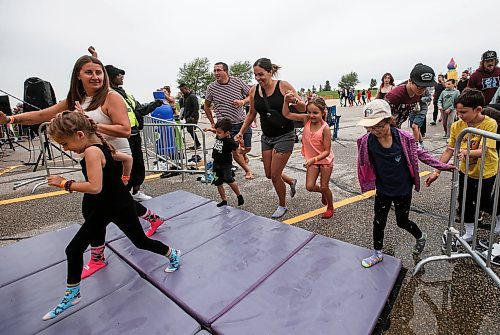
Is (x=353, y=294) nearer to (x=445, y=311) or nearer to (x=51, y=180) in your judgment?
(x=445, y=311)

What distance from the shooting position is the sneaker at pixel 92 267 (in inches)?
102

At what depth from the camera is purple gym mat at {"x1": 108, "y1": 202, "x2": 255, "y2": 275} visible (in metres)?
2.77

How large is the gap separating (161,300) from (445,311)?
6.89 feet

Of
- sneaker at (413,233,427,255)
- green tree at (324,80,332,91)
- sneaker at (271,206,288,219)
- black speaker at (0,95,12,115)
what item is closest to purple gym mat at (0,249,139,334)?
sneaker at (271,206,288,219)

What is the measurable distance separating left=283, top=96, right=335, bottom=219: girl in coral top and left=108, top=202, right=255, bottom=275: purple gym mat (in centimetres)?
99

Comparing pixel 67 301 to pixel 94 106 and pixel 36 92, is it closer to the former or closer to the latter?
pixel 94 106

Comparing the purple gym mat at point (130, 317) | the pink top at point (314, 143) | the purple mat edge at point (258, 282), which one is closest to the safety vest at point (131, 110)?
the pink top at point (314, 143)

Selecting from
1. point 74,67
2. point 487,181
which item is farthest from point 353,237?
point 74,67

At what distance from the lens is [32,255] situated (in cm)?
297

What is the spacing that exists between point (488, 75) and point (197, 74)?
6281cm

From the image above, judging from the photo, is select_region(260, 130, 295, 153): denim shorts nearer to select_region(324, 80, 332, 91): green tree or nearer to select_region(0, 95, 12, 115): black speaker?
select_region(0, 95, 12, 115): black speaker

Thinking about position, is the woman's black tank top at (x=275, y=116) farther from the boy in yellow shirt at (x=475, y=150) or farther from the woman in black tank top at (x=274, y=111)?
the boy in yellow shirt at (x=475, y=150)

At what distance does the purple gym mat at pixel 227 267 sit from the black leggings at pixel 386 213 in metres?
0.70

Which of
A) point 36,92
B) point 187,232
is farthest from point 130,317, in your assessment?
point 36,92
